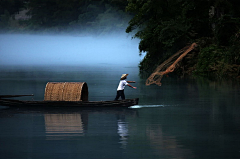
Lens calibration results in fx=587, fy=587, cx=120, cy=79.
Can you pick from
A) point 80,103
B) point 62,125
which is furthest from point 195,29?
point 62,125

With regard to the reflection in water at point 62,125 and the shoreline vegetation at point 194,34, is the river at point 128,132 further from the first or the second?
the shoreline vegetation at point 194,34

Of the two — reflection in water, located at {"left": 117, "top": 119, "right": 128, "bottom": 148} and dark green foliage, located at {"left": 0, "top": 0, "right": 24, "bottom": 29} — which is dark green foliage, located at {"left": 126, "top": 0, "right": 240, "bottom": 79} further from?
dark green foliage, located at {"left": 0, "top": 0, "right": 24, "bottom": 29}

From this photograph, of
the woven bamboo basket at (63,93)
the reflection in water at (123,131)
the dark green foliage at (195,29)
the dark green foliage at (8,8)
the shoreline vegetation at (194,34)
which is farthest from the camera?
the dark green foliage at (8,8)

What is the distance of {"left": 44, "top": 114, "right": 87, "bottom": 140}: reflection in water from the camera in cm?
1812

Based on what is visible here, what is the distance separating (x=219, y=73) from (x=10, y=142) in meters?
36.6

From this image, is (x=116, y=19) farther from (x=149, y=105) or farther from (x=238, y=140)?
(x=238, y=140)

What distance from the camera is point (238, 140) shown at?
674 inches

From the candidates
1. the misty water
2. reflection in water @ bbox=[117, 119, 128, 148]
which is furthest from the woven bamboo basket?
reflection in water @ bbox=[117, 119, 128, 148]

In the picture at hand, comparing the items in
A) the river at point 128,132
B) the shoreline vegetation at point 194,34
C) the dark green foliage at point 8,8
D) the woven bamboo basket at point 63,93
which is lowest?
the river at point 128,132

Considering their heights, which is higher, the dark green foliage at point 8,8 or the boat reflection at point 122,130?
the dark green foliage at point 8,8

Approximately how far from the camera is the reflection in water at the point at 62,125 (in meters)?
18.1

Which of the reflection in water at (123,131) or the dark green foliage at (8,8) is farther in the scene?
the dark green foliage at (8,8)

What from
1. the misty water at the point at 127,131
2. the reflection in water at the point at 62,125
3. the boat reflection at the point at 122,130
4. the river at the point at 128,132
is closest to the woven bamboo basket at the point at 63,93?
the misty water at the point at 127,131

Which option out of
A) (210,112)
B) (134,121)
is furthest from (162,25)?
(134,121)
